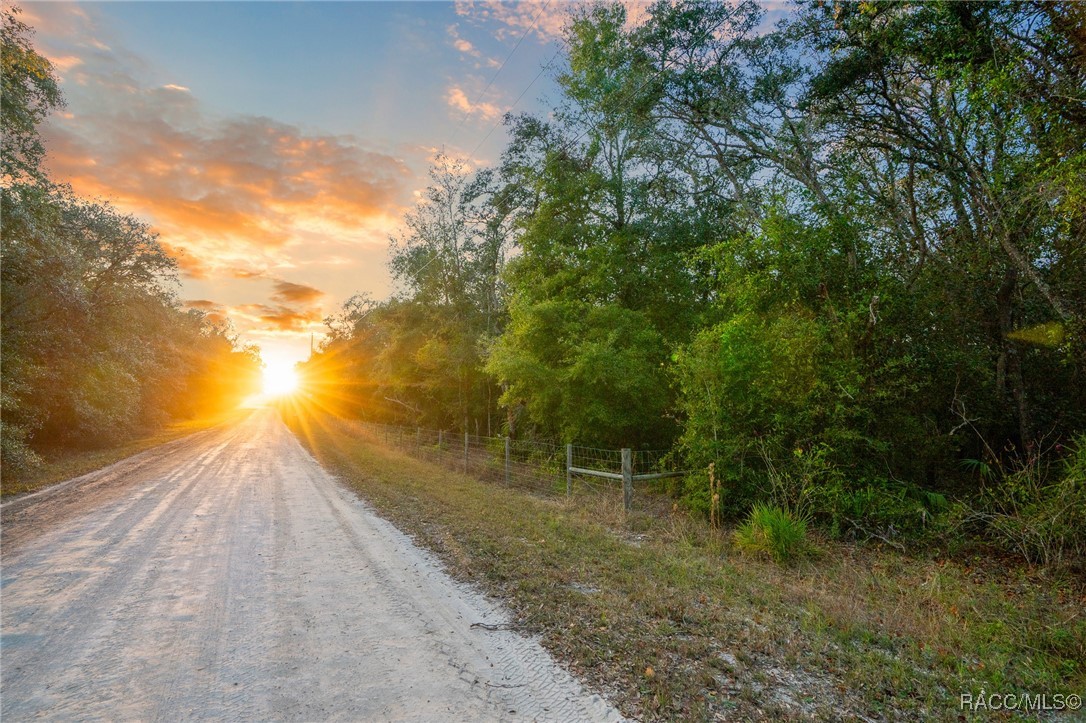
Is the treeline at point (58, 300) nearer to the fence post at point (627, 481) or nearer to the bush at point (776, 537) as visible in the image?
the fence post at point (627, 481)

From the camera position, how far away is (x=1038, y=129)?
622cm

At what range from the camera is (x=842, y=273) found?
848 cm

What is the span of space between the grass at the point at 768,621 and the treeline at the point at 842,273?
1.48 m

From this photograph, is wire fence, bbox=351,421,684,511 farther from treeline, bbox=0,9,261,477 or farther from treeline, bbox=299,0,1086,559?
treeline, bbox=0,9,261,477

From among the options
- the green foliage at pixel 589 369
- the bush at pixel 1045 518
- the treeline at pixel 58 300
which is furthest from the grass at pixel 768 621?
the treeline at pixel 58 300

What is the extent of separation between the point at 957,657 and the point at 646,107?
14218 mm

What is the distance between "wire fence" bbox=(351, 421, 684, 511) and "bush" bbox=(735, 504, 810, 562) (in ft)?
7.59

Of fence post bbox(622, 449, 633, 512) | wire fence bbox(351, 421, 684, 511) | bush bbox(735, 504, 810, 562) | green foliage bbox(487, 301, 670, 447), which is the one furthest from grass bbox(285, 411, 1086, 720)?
green foliage bbox(487, 301, 670, 447)

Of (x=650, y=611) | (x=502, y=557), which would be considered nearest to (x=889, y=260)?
(x=650, y=611)

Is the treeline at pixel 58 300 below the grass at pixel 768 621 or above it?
above

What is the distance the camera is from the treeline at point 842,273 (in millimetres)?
6809

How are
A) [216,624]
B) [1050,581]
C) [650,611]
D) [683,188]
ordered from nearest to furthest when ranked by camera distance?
[216,624] < [650,611] < [1050,581] < [683,188]

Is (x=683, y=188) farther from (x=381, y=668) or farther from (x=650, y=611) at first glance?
(x=381, y=668)

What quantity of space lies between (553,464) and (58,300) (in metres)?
14.8
